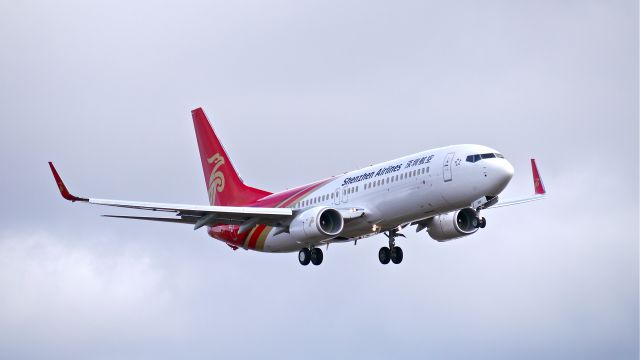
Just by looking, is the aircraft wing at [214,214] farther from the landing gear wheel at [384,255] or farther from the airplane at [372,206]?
the landing gear wheel at [384,255]

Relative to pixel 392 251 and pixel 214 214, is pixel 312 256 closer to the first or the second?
pixel 392 251

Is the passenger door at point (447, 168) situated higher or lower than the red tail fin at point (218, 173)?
lower

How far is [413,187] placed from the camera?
70.1 metres

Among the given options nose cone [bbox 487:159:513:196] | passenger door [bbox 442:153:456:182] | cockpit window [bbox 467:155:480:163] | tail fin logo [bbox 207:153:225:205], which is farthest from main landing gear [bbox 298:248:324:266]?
tail fin logo [bbox 207:153:225:205]

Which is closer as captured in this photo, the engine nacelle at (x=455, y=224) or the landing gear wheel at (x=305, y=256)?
the engine nacelle at (x=455, y=224)

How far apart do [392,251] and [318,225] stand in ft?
23.6

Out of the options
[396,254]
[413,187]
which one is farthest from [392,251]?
[413,187]

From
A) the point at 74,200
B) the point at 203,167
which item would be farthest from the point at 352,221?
the point at 203,167

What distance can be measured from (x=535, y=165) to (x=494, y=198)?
558cm

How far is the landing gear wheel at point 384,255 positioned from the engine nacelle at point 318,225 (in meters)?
6.01

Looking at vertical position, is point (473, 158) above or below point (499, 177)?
above

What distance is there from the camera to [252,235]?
264ft

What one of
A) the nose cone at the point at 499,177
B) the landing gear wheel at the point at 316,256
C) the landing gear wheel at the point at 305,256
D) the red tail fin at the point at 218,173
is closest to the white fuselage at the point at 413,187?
the nose cone at the point at 499,177

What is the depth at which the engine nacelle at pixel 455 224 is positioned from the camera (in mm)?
76125
